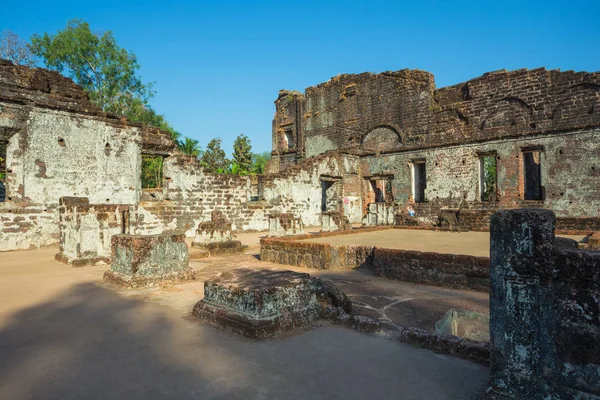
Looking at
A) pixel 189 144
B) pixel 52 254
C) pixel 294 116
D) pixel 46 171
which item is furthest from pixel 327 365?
pixel 189 144

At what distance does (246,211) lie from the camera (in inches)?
594

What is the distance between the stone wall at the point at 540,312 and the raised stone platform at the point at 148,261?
185 inches

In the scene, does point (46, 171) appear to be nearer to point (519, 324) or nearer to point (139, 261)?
point (139, 261)

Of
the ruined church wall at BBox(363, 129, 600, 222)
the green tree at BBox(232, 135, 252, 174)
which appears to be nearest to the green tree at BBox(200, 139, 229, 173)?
the green tree at BBox(232, 135, 252, 174)

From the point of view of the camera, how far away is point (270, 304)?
337 centimetres

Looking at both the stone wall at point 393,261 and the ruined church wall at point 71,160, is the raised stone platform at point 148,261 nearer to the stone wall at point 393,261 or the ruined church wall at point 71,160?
Result: the stone wall at point 393,261

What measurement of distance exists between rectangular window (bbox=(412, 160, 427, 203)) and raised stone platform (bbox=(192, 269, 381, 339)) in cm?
1553

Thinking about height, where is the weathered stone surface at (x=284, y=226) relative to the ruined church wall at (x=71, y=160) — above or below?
below

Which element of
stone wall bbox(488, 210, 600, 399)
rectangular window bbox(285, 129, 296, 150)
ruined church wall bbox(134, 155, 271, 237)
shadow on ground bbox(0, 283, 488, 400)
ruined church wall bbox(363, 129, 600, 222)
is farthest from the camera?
rectangular window bbox(285, 129, 296, 150)

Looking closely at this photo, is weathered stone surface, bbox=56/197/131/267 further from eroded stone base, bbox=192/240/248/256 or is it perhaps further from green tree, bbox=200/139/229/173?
green tree, bbox=200/139/229/173

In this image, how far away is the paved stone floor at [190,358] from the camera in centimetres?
228

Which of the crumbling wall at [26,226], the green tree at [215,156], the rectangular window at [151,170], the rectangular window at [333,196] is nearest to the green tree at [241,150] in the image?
the green tree at [215,156]

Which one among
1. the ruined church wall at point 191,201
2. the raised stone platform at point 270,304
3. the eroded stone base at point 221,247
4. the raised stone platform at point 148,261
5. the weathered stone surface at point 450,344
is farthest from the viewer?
the ruined church wall at point 191,201

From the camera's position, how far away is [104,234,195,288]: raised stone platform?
5.39 meters
